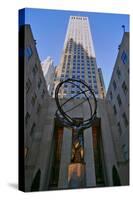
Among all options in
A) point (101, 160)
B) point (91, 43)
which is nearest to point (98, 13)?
point (91, 43)

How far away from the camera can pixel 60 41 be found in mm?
12797

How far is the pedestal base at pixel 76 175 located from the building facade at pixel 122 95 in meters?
1.14

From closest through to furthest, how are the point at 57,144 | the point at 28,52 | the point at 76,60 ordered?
the point at 28,52
the point at 57,144
the point at 76,60

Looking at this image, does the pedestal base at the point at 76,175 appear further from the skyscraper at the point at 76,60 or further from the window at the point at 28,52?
the window at the point at 28,52

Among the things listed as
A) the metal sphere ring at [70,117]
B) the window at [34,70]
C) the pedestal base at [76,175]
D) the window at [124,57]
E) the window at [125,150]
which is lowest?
the pedestal base at [76,175]

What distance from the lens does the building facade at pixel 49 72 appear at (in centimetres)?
1258

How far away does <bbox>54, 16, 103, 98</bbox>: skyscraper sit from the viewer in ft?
42.4

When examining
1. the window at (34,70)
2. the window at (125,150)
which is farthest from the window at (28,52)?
the window at (125,150)

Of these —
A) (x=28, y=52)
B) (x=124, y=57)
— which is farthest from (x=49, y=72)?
(x=124, y=57)

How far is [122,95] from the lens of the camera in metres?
13.5

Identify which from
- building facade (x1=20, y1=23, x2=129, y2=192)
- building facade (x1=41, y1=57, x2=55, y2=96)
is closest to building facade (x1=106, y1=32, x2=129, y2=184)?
building facade (x1=20, y1=23, x2=129, y2=192)

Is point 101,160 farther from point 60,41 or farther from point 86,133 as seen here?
point 60,41

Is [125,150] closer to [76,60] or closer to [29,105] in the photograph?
[76,60]

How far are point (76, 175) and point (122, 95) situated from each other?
248 cm
